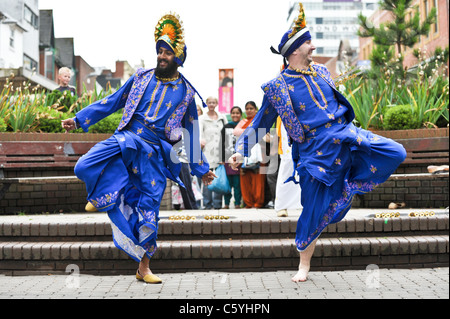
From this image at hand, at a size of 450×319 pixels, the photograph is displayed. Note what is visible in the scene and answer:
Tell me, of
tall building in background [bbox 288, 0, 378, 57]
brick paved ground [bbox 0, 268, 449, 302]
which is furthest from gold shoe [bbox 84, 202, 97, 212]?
tall building in background [bbox 288, 0, 378, 57]

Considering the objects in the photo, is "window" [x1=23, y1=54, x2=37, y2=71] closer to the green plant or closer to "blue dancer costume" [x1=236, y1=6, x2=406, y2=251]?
the green plant

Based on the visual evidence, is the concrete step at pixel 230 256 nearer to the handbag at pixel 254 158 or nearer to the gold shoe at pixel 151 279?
the gold shoe at pixel 151 279

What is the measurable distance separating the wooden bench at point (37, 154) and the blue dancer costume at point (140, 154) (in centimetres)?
285

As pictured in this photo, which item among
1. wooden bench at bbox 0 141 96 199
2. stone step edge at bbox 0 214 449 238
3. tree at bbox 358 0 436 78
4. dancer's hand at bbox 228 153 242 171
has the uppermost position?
tree at bbox 358 0 436 78

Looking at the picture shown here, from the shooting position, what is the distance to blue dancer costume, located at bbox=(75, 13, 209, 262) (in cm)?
491

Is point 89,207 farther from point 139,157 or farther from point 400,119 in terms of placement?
point 400,119

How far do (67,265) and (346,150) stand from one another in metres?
Answer: 2.89

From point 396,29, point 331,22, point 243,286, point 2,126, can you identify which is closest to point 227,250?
point 243,286

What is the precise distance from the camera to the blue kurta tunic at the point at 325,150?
4.98 meters

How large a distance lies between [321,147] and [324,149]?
3cm

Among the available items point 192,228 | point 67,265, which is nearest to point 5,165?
point 67,265

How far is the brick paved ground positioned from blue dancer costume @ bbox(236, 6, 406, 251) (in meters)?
0.51

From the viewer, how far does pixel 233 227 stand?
19.4 feet

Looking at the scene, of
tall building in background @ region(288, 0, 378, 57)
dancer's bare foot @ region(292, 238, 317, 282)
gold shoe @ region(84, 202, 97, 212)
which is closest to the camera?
dancer's bare foot @ region(292, 238, 317, 282)
